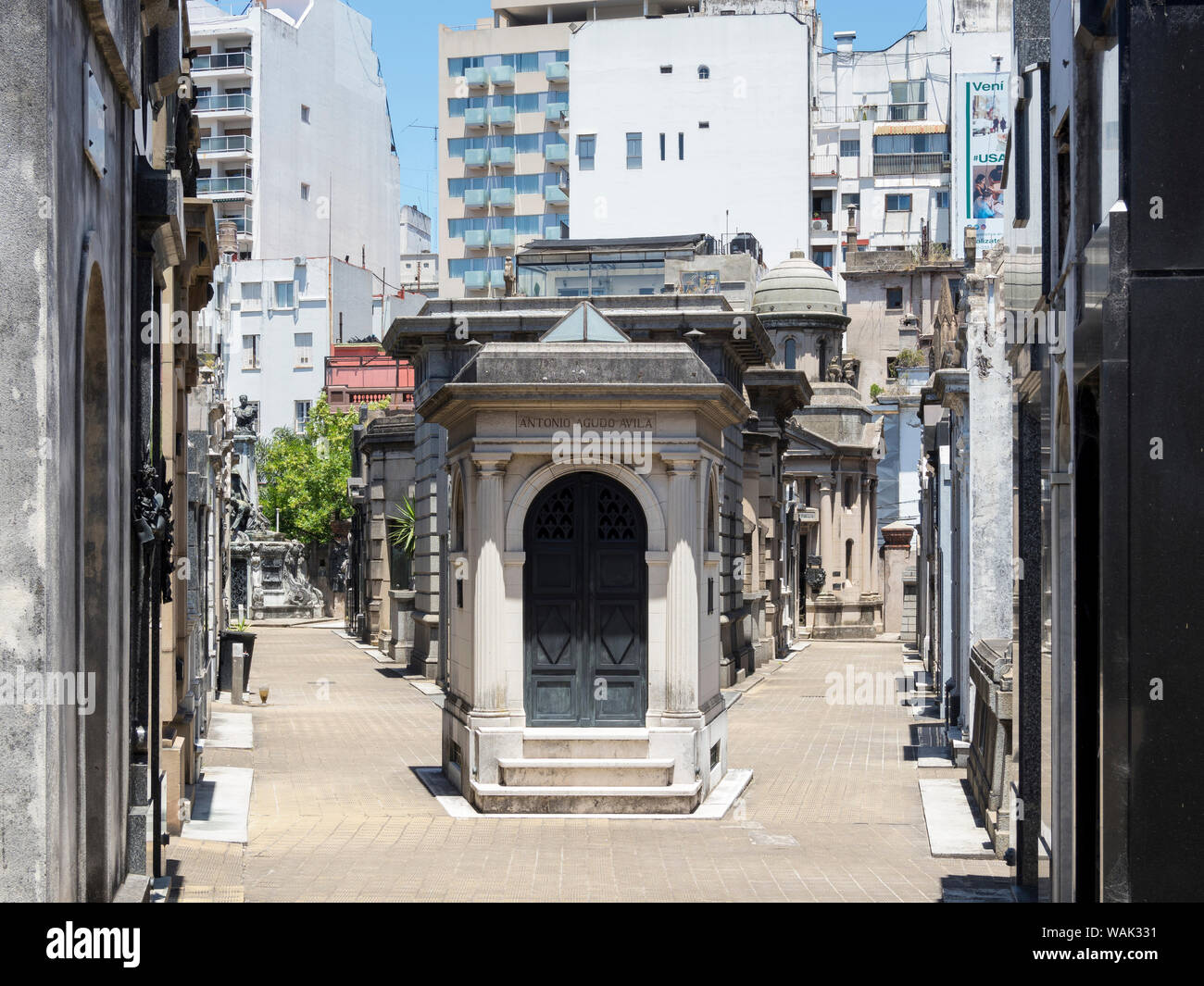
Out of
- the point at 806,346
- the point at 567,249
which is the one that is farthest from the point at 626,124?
the point at 567,249

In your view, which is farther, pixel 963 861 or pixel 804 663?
pixel 804 663

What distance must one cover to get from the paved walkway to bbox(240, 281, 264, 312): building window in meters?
54.3

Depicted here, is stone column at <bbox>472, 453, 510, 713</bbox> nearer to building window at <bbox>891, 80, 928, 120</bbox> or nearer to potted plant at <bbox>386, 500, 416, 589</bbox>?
potted plant at <bbox>386, 500, 416, 589</bbox>

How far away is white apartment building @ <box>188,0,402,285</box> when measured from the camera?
75688 mm

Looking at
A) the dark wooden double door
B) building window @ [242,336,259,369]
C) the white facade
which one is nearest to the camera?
the dark wooden double door

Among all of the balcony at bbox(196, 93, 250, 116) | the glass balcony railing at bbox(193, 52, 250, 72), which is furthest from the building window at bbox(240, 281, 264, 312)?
the glass balcony railing at bbox(193, 52, 250, 72)

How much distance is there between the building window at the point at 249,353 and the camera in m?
76.9

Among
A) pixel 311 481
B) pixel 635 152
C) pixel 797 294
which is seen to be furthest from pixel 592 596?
pixel 635 152

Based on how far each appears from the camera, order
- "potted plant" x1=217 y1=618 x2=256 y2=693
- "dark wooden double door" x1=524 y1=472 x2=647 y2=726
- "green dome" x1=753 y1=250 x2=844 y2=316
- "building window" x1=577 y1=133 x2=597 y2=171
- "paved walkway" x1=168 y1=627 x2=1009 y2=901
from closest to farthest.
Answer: "paved walkway" x1=168 y1=627 x2=1009 y2=901 < "dark wooden double door" x1=524 y1=472 x2=647 y2=726 < "potted plant" x1=217 y1=618 x2=256 y2=693 < "green dome" x1=753 y1=250 x2=844 y2=316 < "building window" x1=577 y1=133 x2=597 y2=171

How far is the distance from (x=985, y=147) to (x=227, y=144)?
110ft

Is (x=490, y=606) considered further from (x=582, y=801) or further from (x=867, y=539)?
(x=867, y=539)

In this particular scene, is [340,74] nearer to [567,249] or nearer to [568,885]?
[567,249]

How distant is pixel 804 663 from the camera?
1578 inches

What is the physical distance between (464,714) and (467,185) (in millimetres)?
68187
